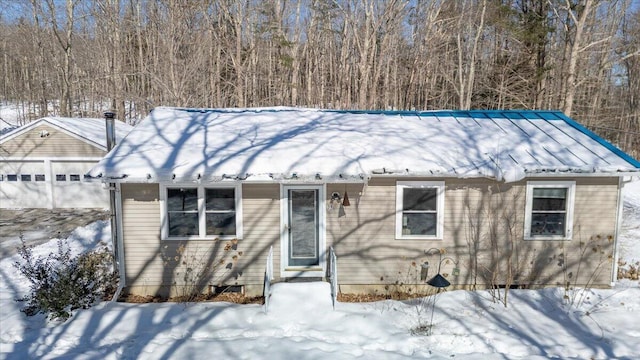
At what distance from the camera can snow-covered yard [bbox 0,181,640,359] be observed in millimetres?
5750

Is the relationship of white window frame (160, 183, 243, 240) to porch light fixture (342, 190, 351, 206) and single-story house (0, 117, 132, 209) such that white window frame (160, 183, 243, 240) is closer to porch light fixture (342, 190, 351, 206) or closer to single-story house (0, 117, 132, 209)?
porch light fixture (342, 190, 351, 206)

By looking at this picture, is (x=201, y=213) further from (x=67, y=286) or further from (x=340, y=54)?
(x=340, y=54)

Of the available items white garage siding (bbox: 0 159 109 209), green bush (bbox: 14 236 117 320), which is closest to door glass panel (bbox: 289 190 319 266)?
green bush (bbox: 14 236 117 320)

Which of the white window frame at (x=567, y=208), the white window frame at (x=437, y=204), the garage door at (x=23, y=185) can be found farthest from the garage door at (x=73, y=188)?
the white window frame at (x=567, y=208)

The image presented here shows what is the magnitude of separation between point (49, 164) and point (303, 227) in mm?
13174

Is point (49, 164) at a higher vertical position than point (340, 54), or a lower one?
lower

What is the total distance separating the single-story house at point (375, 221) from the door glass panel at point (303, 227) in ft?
0.07

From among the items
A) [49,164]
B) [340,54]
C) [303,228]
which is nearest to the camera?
[303,228]

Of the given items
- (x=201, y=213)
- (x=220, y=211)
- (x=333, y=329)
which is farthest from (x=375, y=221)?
(x=201, y=213)

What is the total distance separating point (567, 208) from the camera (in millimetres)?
7902

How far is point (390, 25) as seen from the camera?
71.1 ft

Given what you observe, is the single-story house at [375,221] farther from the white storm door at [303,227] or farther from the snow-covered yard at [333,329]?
the snow-covered yard at [333,329]

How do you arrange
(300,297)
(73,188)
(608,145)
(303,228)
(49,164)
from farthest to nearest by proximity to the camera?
1. (73,188)
2. (49,164)
3. (608,145)
4. (303,228)
5. (300,297)

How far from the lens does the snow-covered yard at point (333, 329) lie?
5.75m
